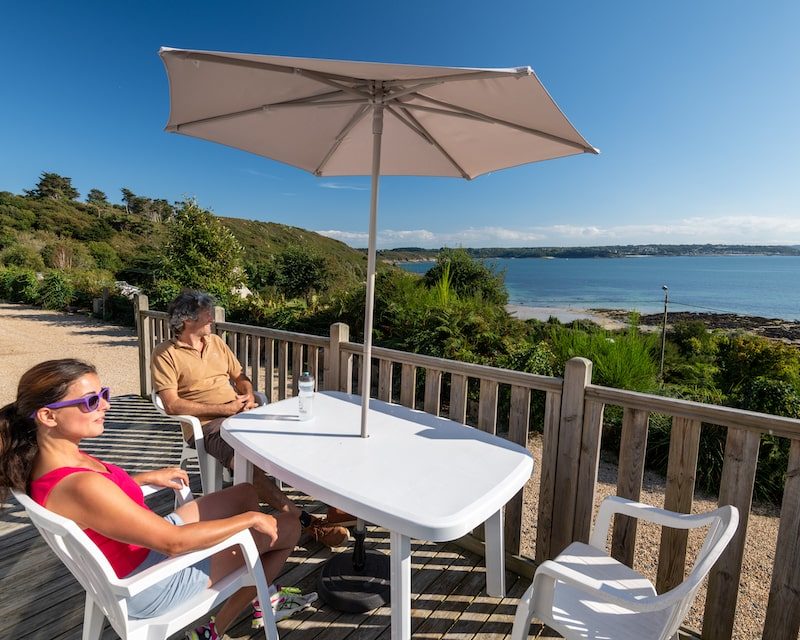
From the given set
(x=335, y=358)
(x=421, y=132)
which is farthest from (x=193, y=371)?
(x=421, y=132)

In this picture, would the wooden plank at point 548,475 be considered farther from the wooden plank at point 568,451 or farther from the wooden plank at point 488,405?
the wooden plank at point 488,405

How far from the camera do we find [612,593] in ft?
Result: 3.69

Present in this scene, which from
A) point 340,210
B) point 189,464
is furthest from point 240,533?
point 340,210

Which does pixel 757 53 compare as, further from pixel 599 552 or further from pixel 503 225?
pixel 503 225

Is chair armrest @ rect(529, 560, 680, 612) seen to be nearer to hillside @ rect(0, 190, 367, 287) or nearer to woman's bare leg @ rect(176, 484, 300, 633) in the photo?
woman's bare leg @ rect(176, 484, 300, 633)

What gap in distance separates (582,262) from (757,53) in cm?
9442

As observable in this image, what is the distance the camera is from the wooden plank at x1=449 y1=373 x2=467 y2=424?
2.41m

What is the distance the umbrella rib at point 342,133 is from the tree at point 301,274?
1319 cm

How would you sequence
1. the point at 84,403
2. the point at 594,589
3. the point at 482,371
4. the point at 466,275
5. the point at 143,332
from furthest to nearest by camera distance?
the point at 466,275, the point at 143,332, the point at 482,371, the point at 84,403, the point at 594,589

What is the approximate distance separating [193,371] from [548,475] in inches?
85.2

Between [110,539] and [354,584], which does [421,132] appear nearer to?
[110,539]

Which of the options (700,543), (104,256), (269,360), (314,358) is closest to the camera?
(314,358)

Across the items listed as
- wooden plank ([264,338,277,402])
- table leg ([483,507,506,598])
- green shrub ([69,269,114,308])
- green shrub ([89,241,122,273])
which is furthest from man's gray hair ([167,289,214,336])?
green shrub ([89,241,122,273])

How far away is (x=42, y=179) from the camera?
48.0 meters
